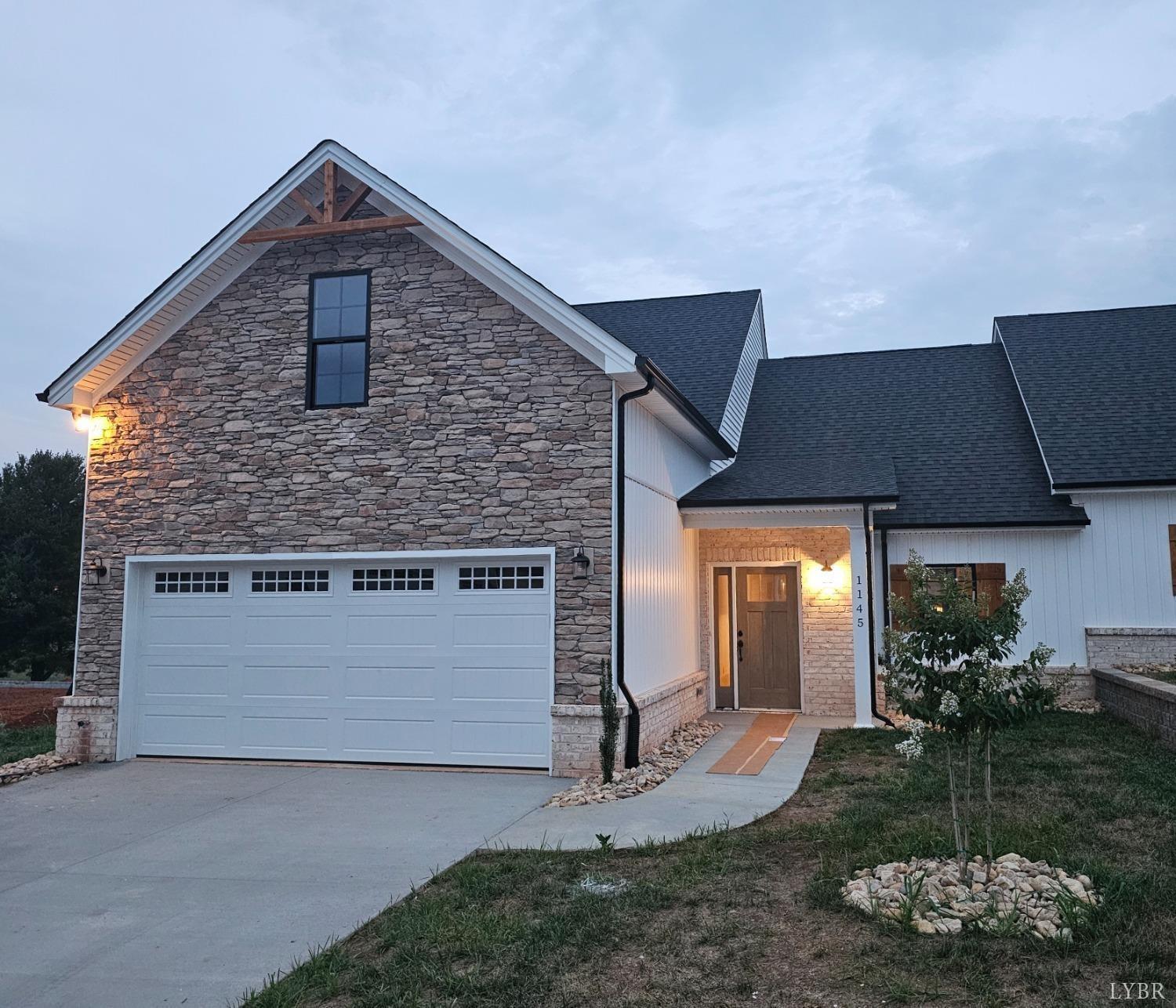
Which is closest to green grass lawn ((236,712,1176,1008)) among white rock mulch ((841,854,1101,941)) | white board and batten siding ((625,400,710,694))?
white rock mulch ((841,854,1101,941))

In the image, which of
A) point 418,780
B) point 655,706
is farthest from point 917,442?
point 418,780

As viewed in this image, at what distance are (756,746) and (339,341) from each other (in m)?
6.92

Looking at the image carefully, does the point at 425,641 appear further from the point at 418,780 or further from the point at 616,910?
the point at 616,910

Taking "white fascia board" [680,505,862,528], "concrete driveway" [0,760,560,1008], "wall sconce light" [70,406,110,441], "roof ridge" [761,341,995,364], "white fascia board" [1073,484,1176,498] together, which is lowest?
"concrete driveway" [0,760,560,1008]

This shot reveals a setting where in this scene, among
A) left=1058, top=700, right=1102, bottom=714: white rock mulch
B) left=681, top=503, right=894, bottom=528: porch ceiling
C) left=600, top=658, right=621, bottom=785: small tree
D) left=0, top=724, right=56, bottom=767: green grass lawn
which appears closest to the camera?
left=600, top=658, right=621, bottom=785: small tree

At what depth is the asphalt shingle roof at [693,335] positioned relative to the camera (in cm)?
1389

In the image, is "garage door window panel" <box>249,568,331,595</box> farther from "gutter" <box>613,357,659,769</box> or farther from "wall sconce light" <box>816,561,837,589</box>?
"wall sconce light" <box>816,561,837,589</box>

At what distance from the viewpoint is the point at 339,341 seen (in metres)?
10.5

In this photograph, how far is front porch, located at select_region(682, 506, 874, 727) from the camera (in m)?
13.3

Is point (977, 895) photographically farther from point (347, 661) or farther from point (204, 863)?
point (347, 661)

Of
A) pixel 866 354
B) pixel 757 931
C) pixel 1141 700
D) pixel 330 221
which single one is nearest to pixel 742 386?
pixel 866 354

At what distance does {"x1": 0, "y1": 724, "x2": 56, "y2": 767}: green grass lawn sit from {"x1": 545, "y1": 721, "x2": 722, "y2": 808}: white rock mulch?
277 inches

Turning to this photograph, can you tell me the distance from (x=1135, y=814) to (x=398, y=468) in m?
7.57

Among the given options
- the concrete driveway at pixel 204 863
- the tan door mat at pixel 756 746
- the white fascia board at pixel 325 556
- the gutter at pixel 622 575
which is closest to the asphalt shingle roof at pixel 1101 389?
the tan door mat at pixel 756 746
